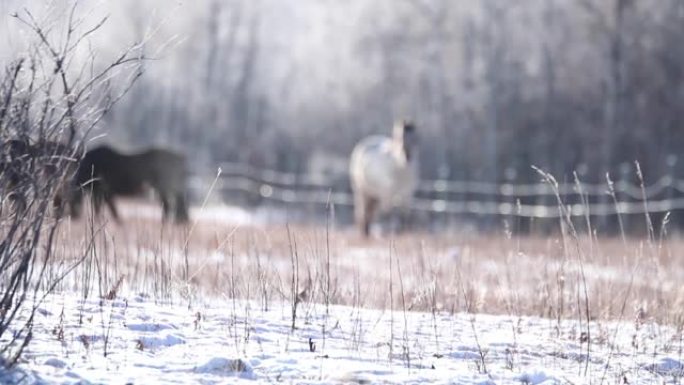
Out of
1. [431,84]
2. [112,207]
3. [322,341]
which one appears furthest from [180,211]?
[431,84]

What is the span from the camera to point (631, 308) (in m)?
6.84

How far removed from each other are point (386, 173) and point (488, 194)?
360 inches

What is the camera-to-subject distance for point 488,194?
26.6 m

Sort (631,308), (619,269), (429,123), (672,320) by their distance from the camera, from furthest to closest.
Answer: (429,123) < (619,269) < (631,308) < (672,320)

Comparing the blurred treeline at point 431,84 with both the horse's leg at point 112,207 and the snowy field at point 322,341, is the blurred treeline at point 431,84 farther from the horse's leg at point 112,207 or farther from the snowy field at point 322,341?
the snowy field at point 322,341

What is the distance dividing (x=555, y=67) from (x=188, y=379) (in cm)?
2574

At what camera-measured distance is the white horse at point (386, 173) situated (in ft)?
57.3

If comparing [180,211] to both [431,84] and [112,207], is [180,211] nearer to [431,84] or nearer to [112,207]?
[112,207]

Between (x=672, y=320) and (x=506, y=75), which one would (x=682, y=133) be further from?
(x=672, y=320)

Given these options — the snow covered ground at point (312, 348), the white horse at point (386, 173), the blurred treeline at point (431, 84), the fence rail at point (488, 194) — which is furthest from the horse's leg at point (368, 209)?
the snow covered ground at point (312, 348)

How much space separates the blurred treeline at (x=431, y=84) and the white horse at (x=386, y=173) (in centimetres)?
510

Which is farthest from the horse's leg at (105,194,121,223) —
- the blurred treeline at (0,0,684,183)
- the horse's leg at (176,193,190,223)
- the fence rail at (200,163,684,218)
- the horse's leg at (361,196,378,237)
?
the blurred treeline at (0,0,684,183)

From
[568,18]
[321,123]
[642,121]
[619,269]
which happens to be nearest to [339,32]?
[321,123]

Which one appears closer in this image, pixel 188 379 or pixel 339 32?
pixel 188 379
